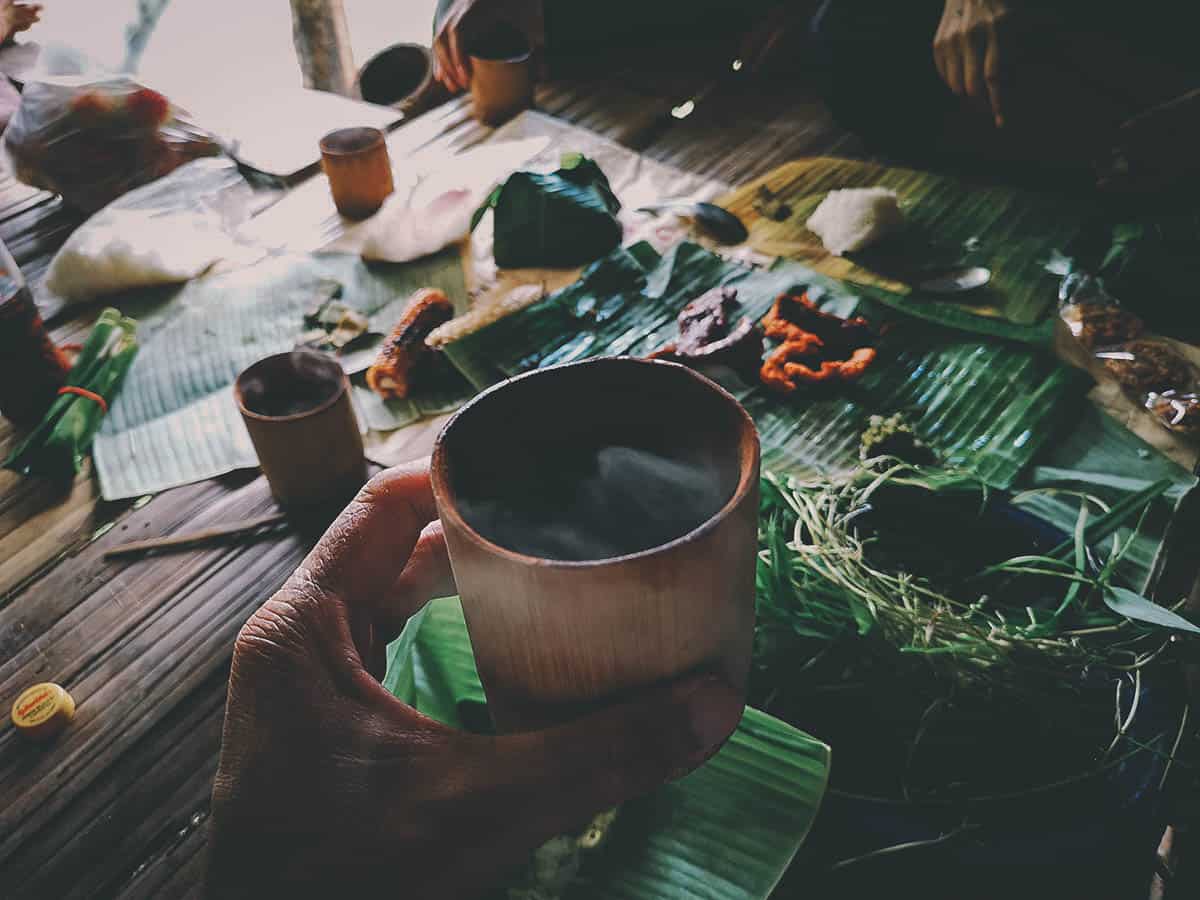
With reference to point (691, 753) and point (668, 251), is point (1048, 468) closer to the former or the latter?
point (668, 251)

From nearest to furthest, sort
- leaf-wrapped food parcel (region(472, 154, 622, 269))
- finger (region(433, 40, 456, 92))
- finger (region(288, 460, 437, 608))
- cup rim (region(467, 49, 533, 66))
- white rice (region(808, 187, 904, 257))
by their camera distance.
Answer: finger (region(288, 460, 437, 608))
white rice (region(808, 187, 904, 257))
leaf-wrapped food parcel (region(472, 154, 622, 269))
cup rim (region(467, 49, 533, 66))
finger (region(433, 40, 456, 92))

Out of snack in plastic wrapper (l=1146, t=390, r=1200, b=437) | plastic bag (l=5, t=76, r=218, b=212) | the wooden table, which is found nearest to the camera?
the wooden table

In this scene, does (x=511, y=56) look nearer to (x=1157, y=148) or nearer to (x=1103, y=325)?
(x=1157, y=148)

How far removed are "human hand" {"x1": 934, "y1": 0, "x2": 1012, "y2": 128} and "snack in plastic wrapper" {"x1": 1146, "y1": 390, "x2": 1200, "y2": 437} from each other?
98cm

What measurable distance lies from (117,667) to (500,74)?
9.45 ft

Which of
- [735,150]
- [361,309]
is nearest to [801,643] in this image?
[361,309]

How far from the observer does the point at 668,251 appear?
9.50ft

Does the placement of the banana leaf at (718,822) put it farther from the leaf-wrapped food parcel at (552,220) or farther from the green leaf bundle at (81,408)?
the leaf-wrapped food parcel at (552,220)

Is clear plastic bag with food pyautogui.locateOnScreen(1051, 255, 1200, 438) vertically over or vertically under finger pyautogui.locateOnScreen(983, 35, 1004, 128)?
under

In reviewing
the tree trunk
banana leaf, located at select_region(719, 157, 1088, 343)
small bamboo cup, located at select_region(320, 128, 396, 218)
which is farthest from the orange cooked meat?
the tree trunk

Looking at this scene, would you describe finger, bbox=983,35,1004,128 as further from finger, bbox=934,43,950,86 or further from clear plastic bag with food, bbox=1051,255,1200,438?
clear plastic bag with food, bbox=1051,255,1200,438

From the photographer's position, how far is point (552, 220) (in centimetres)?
290

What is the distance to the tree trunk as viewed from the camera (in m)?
4.28

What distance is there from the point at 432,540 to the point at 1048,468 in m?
1.55
